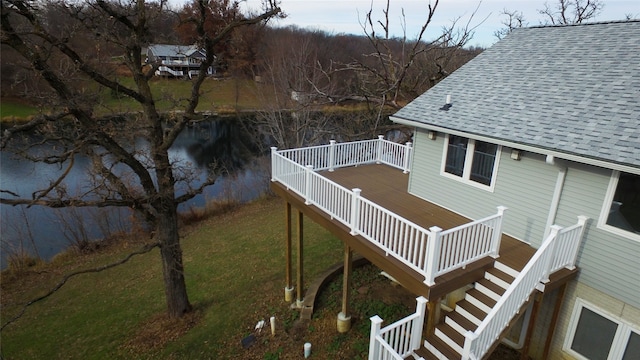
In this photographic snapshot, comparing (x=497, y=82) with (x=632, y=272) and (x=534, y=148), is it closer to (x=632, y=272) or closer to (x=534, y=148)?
(x=534, y=148)

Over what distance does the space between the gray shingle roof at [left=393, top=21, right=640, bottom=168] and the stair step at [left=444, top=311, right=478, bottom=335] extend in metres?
3.40

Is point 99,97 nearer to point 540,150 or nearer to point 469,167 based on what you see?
point 469,167

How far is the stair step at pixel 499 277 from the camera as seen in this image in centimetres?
620

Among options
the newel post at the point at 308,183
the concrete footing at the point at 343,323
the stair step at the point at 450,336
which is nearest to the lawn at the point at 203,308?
the concrete footing at the point at 343,323

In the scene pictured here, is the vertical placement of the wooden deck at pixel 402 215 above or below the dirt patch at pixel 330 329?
above

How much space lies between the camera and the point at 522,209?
282 inches

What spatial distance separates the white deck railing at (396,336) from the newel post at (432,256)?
41 cm

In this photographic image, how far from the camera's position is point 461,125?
307 inches

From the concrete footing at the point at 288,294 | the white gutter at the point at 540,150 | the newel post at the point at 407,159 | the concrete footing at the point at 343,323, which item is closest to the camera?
the white gutter at the point at 540,150

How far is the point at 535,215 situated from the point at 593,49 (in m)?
4.24

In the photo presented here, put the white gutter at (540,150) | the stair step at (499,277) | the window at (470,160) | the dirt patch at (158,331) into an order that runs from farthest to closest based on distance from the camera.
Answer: the dirt patch at (158,331), the window at (470,160), the stair step at (499,277), the white gutter at (540,150)

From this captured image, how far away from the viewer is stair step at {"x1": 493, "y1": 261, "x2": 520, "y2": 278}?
20.4 feet

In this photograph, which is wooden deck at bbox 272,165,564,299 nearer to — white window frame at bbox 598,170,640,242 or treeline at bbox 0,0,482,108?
white window frame at bbox 598,170,640,242

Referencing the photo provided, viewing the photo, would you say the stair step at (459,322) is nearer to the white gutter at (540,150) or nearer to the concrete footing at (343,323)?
the concrete footing at (343,323)
